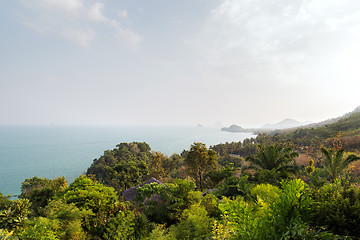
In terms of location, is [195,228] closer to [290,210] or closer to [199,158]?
[290,210]

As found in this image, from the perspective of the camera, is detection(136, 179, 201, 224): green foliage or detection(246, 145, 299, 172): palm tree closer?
detection(136, 179, 201, 224): green foliage

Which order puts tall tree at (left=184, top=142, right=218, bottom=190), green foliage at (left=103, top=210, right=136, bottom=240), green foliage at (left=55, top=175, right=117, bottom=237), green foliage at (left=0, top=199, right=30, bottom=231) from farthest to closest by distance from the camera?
tall tree at (left=184, top=142, right=218, bottom=190) < green foliage at (left=55, top=175, right=117, bottom=237) < green foliage at (left=0, top=199, right=30, bottom=231) < green foliage at (left=103, top=210, right=136, bottom=240)

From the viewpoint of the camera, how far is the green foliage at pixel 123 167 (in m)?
21.0

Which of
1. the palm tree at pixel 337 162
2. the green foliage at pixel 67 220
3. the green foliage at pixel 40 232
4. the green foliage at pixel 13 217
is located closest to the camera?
the green foliage at pixel 40 232

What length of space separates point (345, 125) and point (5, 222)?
6491 centimetres

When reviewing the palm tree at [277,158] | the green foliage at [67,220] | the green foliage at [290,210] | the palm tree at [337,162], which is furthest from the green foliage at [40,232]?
the palm tree at [337,162]

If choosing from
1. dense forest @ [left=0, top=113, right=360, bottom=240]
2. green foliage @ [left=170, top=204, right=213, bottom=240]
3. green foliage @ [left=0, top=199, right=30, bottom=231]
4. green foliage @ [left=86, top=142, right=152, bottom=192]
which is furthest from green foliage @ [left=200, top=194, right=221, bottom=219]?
green foliage @ [left=86, top=142, right=152, bottom=192]

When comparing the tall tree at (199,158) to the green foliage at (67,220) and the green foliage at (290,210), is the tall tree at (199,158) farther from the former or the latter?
the green foliage at (290,210)

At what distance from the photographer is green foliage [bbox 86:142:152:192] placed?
825 inches

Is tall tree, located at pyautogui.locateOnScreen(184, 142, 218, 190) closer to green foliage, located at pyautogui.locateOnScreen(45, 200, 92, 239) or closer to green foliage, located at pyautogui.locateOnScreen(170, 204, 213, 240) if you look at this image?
green foliage, located at pyautogui.locateOnScreen(170, 204, 213, 240)

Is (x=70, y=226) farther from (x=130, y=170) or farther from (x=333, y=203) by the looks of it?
(x=130, y=170)

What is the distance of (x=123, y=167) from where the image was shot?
71.7 feet

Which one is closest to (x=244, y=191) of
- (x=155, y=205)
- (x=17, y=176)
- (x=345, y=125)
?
(x=155, y=205)

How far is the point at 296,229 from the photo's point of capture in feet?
7.68
